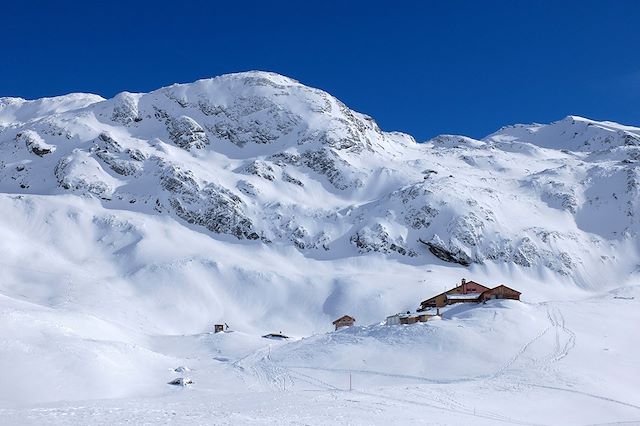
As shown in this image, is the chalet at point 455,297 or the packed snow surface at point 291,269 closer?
the packed snow surface at point 291,269

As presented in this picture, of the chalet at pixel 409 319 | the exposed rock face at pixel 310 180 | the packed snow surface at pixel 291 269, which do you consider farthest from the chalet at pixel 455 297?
the exposed rock face at pixel 310 180

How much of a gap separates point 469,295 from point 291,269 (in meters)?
39.0

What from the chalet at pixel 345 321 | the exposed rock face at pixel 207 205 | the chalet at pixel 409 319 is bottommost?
the chalet at pixel 409 319

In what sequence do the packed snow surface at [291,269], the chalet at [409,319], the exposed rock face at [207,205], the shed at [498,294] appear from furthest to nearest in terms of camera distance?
1. the exposed rock face at [207,205]
2. the shed at [498,294]
3. the chalet at [409,319]
4. the packed snow surface at [291,269]

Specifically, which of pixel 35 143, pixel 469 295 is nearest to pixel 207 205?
pixel 35 143

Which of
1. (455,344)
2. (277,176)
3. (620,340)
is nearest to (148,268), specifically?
(277,176)

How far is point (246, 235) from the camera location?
13200 centimetres

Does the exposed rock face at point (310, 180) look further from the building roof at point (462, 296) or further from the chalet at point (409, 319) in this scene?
the chalet at point (409, 319)

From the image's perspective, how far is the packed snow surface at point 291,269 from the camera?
1790 inches

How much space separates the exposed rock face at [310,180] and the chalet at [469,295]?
3459cm

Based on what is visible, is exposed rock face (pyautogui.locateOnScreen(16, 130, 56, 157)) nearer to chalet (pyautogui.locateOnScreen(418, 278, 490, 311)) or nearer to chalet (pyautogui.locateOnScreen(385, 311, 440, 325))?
chalet (pyautogui.locateOnScreen(418, 278, 490, 311))

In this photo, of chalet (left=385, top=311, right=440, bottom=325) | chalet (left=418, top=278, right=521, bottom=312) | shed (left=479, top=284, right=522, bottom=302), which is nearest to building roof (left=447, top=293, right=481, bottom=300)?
chalet (left=418, top=278, right=521, bottom=312)

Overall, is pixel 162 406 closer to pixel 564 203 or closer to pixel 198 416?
pixel 198 416

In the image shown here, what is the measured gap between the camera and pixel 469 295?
91000mm
